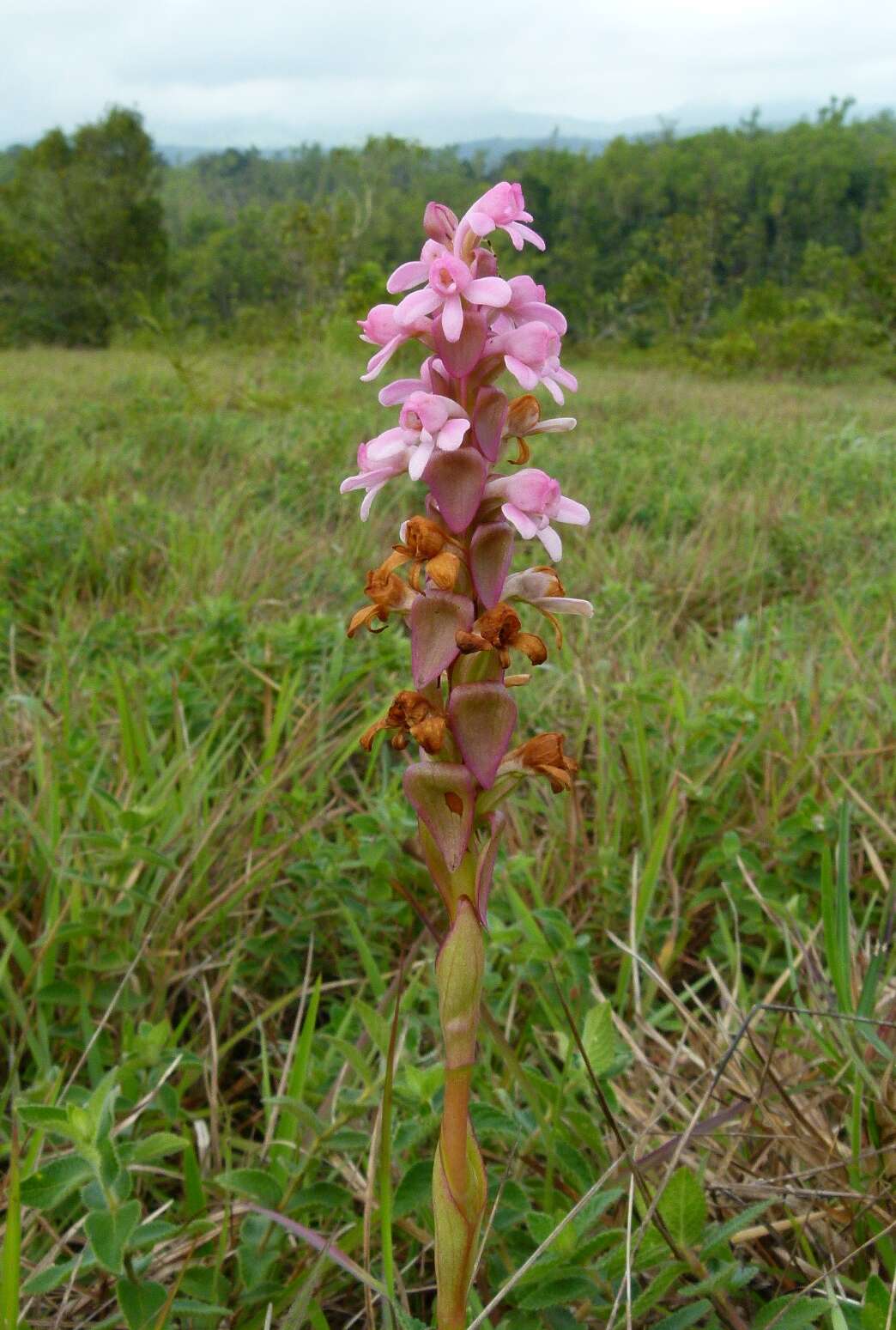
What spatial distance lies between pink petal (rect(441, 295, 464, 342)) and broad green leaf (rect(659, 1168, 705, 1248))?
0.95 m

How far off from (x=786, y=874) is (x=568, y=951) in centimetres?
70

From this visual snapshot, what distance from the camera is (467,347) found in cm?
86

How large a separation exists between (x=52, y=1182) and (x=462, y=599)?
90 centimetres

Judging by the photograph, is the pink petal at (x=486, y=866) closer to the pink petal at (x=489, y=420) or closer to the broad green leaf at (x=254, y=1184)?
the pink petal at (x=489, y=420)

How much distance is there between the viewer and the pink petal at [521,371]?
838 mm

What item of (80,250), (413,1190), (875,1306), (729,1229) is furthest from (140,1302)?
(80,250)

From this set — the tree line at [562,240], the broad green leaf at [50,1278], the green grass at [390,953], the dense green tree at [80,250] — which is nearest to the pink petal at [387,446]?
the green grass at [390,953]

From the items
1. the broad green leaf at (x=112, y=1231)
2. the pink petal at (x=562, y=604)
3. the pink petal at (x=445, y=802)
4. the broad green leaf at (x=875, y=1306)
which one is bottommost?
the broad green leaf at (x=112, y=1231)

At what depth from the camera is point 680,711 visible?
2.42 meters

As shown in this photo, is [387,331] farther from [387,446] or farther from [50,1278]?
[50,1278]

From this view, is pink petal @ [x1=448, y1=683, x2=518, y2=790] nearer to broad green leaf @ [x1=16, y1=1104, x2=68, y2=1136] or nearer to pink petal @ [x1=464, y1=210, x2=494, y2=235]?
pink petal @ [x1=464, y1=210, x2=494, y2=235]

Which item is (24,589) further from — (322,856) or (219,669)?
(322,856)

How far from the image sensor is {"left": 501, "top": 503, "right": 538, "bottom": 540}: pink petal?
0.83m

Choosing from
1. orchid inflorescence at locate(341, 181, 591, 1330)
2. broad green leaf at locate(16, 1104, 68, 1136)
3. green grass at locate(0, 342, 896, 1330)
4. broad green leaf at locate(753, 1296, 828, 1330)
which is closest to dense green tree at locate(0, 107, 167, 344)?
green grass at locate(0, 342, 896, 1330)
